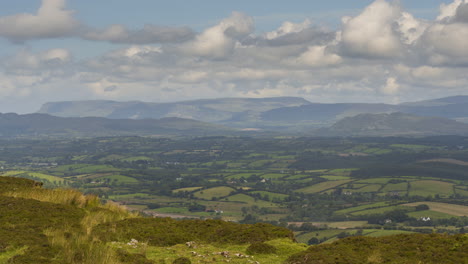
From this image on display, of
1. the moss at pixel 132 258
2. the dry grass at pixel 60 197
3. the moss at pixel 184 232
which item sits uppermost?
the dry grass at pixel 60 197

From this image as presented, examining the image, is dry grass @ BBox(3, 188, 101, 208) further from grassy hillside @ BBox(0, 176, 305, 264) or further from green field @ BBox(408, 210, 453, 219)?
green field @ BBox(408, 210, 453, 219)

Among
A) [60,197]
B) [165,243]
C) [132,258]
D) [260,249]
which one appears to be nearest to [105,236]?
[165,243]

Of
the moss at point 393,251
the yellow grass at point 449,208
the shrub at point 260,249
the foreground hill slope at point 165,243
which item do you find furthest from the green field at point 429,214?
the shrub at point 260,249

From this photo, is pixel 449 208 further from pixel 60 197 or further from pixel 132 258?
pixel 132 258

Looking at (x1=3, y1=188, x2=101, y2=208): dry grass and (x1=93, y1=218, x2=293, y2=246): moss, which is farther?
(x1=3, y1=188, x2=101, y2=208): dry grass

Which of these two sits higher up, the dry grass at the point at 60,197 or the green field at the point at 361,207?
the dry grass at the point at 60,197

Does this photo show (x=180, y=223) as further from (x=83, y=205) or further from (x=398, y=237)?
(x=398, y=237)

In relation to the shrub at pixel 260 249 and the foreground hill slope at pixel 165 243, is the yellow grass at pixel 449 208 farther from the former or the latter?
the shrub at pixel 260 249

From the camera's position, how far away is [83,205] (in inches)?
1173

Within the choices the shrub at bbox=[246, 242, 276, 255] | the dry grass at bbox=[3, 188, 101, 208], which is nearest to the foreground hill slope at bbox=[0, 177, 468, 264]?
the shrub at bbox=[246, 242, 276, 255]

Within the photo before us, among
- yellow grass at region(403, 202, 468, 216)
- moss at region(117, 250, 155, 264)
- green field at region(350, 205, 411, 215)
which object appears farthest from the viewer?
green field at region(350, 205, 411, 215)

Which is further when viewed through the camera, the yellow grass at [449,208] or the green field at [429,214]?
→ the yellow grass at [449,208]

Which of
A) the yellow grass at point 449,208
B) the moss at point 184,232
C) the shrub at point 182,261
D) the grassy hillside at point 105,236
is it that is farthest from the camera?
the yellow grass at point 449,208

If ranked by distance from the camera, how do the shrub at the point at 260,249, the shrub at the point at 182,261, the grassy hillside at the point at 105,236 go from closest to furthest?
the shrub at the point at 182,261 < the grassy hillside at the point at 105,236 < the shrub at the point at 260,249
